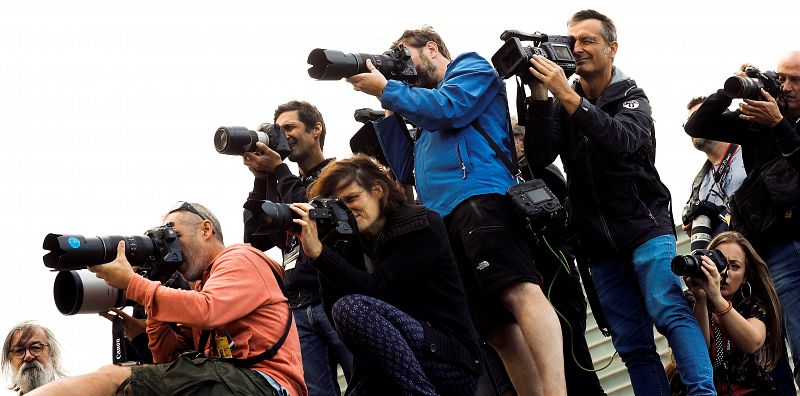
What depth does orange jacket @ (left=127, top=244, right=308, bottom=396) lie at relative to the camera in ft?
13.9

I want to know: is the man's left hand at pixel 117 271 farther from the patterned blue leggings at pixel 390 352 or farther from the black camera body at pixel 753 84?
the black camera body at pixel 753 84

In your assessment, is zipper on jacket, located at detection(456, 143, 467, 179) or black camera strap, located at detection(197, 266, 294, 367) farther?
zipper on jacket, located at detection(456, 143, 467, 179)

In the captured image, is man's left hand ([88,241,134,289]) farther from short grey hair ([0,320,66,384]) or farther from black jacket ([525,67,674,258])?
short grey hair ([0,320,66,384])

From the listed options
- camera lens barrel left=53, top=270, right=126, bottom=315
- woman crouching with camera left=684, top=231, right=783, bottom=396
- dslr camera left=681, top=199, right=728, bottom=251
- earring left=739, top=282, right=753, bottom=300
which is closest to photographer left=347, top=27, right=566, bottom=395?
woman crouching with camera left=684, top=231, right=783, bottom=396

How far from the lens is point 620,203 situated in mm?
5027

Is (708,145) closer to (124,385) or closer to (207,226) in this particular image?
(207,226)

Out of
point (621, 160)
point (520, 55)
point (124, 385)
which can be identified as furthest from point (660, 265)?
point (124, 385)

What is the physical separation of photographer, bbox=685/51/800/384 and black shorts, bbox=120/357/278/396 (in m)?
2.55

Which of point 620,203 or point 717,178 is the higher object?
point 620,203

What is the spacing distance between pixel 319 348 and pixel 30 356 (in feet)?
6.48

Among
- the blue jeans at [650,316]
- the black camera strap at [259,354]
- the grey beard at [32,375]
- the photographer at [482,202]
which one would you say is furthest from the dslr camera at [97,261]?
the blue jeans at [650,316]

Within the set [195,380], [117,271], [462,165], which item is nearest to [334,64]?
[462,165]

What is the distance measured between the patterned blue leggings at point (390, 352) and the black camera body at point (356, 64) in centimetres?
124

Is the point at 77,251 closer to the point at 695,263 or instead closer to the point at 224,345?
the point at 224,345
